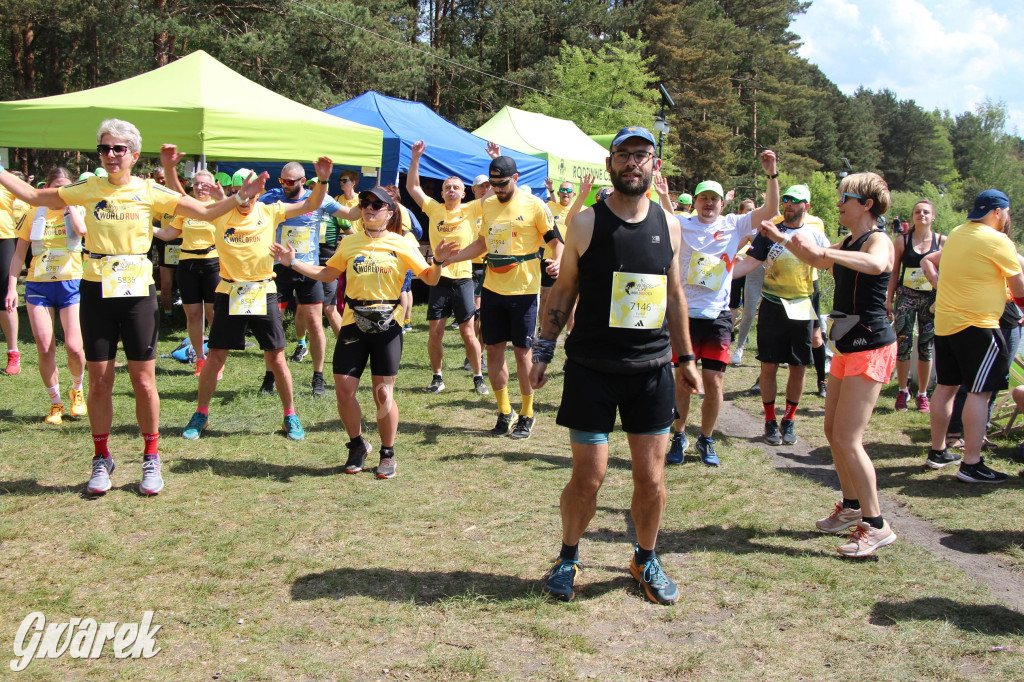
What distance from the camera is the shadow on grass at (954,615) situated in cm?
345

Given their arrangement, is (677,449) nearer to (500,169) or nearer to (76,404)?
(500,169)

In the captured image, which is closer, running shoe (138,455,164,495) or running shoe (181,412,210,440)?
running shoe (138,455,164,495)

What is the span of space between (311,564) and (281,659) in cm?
89

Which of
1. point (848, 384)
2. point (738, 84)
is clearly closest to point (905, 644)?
point (848, 384)

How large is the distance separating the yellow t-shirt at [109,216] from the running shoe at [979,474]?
18.5ft

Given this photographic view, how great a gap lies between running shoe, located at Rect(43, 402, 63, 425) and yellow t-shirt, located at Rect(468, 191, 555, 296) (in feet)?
11.9

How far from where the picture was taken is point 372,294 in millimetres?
5113

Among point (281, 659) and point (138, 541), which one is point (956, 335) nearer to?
point (281, 659)

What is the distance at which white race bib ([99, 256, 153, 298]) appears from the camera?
4.55 metres

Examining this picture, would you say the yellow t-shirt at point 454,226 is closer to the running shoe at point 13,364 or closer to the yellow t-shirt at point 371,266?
the yellow t-shirt at point 371,266

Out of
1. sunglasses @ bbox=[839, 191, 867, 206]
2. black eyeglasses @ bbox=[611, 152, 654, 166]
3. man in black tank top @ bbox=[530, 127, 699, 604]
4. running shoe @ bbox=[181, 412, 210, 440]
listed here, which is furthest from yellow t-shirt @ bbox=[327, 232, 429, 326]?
sunglasses @ bbox=[839, 191, 867, 206]

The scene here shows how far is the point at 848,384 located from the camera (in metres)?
4.24

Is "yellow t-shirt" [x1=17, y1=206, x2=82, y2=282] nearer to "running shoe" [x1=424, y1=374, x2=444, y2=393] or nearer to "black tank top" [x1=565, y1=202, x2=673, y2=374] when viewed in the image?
"running shoe" [x1=424, y1=374, x2=444, y2=393]

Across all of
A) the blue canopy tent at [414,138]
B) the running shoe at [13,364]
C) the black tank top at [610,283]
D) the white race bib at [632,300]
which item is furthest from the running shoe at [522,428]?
the blue canopy tent at [414,138]
